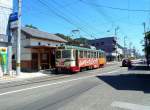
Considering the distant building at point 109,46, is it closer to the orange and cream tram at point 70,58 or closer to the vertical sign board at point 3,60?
the orange and cream tram at point 70,58

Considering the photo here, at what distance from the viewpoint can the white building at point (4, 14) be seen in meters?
27.4

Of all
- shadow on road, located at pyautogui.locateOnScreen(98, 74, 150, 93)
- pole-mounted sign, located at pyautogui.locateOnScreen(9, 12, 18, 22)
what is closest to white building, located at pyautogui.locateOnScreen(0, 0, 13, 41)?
pole-mounted sign, located at pyautogui.locateOnScreen(9, 12, 18, 22)

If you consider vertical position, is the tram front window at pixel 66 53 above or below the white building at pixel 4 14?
below

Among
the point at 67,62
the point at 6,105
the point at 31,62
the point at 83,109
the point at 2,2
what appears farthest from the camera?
the point at 31,62

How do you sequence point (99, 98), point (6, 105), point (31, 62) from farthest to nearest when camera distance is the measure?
point (31, 62) < point (99, 98) < point (6, 105)

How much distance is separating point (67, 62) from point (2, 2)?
31.5 ft

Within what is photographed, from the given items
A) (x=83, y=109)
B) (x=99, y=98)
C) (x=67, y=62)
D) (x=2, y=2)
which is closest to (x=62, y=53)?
(x=67, y=62)

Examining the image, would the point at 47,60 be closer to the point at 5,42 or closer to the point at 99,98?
the point at 5,42

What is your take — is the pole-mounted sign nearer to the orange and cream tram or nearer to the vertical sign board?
the vertical sign board

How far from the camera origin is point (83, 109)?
31.7 ft

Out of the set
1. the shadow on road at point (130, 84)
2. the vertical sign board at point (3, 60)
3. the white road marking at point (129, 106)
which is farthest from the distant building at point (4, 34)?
the white road marking at point (129, 106)

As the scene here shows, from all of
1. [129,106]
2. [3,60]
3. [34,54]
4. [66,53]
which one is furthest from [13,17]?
[129,106]

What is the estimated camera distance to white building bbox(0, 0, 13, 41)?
27391 millimetres

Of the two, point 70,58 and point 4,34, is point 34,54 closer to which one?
point 70,58
